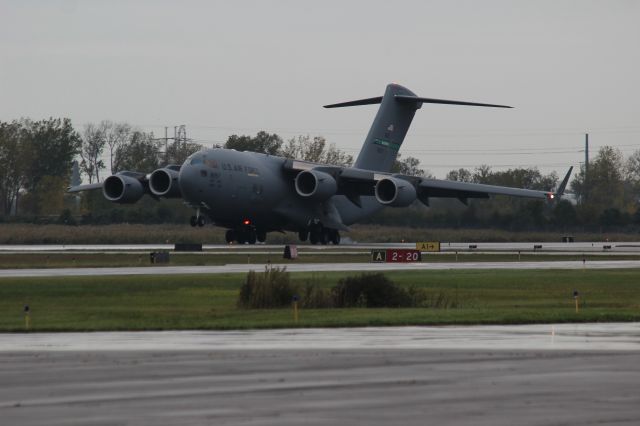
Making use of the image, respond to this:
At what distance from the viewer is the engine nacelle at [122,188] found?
2776 inches

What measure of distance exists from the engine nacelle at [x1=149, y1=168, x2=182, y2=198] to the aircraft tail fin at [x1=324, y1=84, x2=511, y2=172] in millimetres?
13005

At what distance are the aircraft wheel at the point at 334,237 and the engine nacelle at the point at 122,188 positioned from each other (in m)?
11.1

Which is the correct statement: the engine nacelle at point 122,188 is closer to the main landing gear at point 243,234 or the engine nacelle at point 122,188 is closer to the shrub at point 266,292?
the main landing gear at point 243,234

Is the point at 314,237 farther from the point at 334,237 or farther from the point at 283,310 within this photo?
the point at 283,310

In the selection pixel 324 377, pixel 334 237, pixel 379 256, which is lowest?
pixel 324 377

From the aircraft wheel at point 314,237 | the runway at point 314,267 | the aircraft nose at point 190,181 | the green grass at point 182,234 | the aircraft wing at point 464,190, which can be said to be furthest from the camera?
the green grass at point 182,234

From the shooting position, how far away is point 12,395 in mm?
15562

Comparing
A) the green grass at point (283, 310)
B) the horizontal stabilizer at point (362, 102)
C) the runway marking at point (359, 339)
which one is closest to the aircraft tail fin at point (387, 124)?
the horizontal stabilizer at point (362, 102)

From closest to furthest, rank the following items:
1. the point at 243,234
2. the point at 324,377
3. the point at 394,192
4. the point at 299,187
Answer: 1. the point at 324,377
2. the point at 394,192
3. the point at 299,187
4. the point at 243,234

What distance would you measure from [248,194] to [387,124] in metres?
13.5

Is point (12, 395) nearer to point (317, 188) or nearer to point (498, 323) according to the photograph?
point (498, 323)

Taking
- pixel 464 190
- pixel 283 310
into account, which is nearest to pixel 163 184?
pixel 464 190

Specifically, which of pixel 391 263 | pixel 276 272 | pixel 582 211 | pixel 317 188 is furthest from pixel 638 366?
pixel 582 211

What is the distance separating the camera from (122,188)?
232ft
